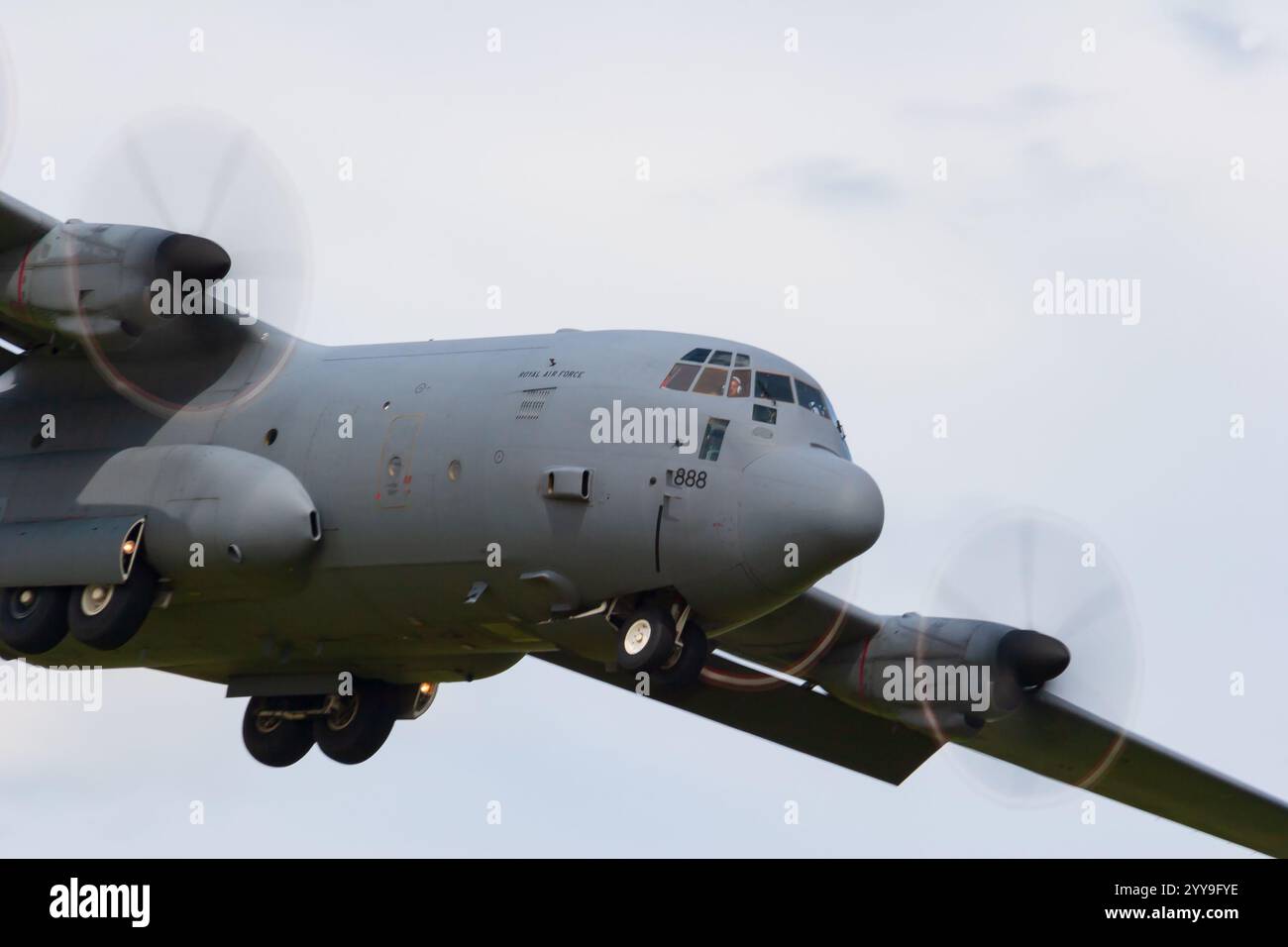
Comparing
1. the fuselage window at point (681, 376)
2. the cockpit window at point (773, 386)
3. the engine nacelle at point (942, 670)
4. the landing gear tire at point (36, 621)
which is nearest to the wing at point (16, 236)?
the landing gear tire at point (36, 621)

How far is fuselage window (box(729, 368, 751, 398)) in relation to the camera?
17953mm

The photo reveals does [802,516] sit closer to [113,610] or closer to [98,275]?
[113,610]

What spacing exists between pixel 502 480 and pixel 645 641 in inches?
70.1

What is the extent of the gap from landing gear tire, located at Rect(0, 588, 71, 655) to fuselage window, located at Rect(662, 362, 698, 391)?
5589 mm

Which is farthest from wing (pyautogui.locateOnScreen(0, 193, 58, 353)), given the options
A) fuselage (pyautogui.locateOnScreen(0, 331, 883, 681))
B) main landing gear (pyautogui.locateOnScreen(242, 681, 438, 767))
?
main landing gear (pyautogui.locateOnScreen(242, 681, 438, 767))

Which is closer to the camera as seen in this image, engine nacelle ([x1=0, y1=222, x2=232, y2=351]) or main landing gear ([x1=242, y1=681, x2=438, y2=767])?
engine nacelle ([x1=0, y1=222, x2=232, y2=351])

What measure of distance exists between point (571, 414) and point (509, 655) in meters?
3.60

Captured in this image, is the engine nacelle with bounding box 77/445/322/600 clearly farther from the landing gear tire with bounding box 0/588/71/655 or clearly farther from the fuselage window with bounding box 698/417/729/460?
the fuselage window with bounding box 698/417/729/460

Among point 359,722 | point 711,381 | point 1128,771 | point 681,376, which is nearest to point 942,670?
point 1128,771

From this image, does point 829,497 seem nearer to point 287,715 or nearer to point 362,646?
point 362,646

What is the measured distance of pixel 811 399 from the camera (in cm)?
1834

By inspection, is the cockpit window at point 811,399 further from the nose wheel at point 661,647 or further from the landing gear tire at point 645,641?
the landing gear tire at point 645,641

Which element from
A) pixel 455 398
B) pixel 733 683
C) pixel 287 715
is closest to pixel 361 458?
pixel 455 398

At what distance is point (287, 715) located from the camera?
850 inches
